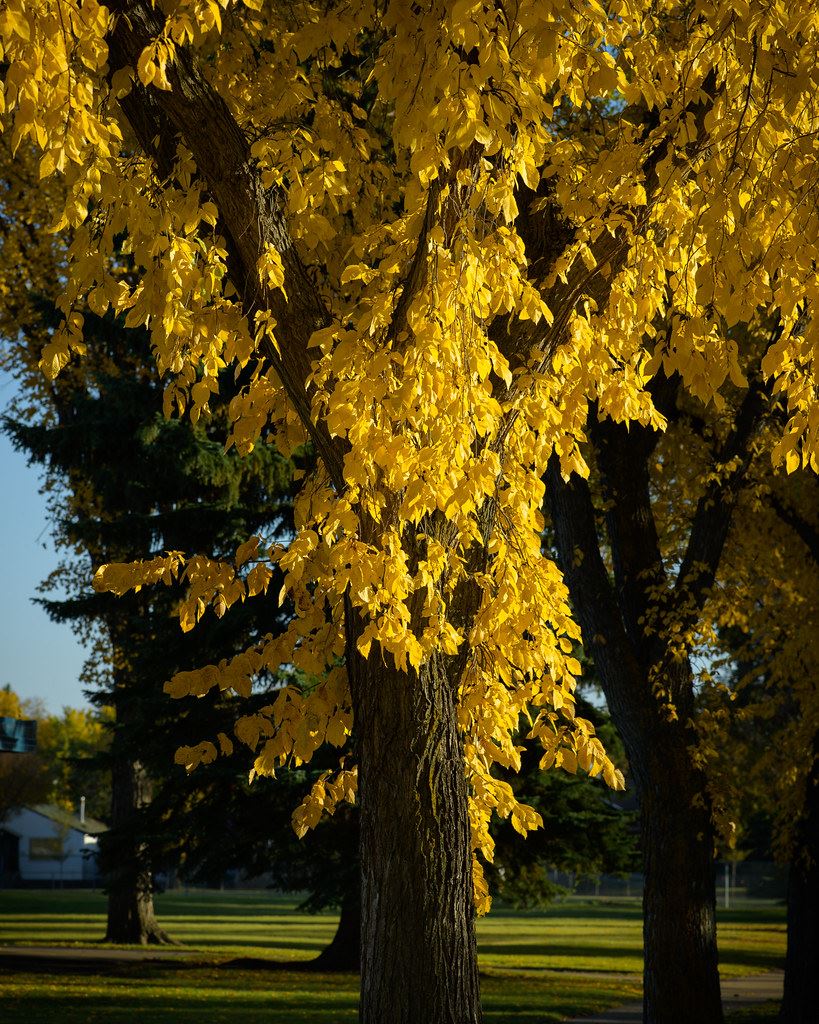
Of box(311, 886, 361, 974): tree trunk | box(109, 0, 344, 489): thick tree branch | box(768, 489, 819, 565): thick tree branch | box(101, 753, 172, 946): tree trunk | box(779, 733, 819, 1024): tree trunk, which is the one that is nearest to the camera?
box(109, 0, 344, 489): thick tree branch

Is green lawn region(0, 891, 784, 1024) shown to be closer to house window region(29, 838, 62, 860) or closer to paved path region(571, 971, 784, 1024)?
paved path region(571, 971, 784, 1024)

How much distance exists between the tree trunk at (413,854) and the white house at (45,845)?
242ft

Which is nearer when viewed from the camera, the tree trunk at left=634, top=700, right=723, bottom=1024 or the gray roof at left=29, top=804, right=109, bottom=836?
the tree trunk at left=634, top=700, right=723, bottom=1024

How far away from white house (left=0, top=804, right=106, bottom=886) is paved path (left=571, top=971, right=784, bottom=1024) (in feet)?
194

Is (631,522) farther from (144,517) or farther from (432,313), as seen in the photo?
(144,517)

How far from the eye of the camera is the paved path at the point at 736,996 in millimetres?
15188

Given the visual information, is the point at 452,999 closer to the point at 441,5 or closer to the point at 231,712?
the point at 441,5

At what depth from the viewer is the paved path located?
598 inches

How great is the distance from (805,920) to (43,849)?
76.1 metres

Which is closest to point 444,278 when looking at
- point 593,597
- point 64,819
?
point 593,597

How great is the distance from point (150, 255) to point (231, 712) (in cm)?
1368

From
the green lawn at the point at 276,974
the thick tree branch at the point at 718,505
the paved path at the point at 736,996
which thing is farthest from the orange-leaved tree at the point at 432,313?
the paved path at the point at 736,996

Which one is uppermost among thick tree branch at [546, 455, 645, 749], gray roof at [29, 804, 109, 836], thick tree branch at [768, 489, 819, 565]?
thick tree branch at [768, 489, 819, 565]

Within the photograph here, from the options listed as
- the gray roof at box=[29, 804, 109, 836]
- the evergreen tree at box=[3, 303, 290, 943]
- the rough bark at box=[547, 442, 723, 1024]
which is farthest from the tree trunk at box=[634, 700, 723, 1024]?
the gray roof at box=[29, 804, 109, 836]
